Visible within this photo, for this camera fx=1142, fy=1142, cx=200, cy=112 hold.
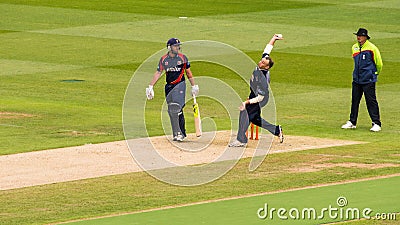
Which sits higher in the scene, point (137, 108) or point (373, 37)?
point (373, 37)

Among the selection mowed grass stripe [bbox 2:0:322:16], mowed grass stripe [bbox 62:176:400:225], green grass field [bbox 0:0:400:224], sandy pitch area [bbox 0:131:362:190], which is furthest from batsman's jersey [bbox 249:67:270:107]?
mowed grass stripe [bbox 2:0:322:16]

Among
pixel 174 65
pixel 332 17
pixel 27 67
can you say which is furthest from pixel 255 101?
pixel 332 17

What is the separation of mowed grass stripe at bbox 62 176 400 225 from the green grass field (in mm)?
154

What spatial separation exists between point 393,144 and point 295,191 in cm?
516

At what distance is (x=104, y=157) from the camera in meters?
20.7

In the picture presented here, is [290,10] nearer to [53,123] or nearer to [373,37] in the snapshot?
[373,37]

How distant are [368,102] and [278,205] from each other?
8.08 metres

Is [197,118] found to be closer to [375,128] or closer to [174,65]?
[174,65]

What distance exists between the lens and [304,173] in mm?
19203

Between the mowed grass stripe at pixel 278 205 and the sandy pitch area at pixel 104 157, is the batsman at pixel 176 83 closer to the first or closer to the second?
the sandy pitch area at pixel 104 157

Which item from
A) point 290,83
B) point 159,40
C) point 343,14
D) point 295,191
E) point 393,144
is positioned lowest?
point 295,191

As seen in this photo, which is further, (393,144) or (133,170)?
(393,144)

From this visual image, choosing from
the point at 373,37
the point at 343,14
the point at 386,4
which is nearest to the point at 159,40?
the point at 373,37

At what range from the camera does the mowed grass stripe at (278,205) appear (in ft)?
51.3
